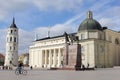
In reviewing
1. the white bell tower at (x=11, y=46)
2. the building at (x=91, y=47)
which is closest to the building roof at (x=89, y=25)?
the building at (x=91, y=47)

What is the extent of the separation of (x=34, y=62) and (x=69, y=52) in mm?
66489

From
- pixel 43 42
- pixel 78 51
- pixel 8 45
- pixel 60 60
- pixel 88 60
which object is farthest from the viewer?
pixel 8 45

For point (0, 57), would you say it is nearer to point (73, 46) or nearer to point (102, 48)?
point (102, 48)

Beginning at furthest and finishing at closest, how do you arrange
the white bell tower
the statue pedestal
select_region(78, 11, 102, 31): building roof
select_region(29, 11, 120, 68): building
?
the white bell tower → select_region(78, 11, 102, 31): building roof → select_region(29, 11, 120, 68): building → the statue pedestal

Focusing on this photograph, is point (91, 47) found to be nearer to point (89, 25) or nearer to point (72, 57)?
point (89, 25)

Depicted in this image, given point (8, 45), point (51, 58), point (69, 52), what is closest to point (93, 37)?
point (51, 58)

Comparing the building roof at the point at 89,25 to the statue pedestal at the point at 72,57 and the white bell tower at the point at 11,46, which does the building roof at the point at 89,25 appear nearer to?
the white bell tower at the point at 11,46

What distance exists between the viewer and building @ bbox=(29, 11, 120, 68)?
253ft

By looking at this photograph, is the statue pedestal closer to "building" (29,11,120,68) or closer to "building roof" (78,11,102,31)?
"building" (29,11,120,68)

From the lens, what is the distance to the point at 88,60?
77188 mm

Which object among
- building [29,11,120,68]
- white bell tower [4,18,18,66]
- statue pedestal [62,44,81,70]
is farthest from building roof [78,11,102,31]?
statue pedestal [62,44,81,70]

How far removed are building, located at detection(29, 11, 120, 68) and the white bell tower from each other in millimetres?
18474

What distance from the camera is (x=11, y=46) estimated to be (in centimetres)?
11231

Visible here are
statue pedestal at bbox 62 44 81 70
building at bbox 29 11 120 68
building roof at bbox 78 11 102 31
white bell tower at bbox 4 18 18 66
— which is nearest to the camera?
statue pedestal at bbox 62 44 81 70
